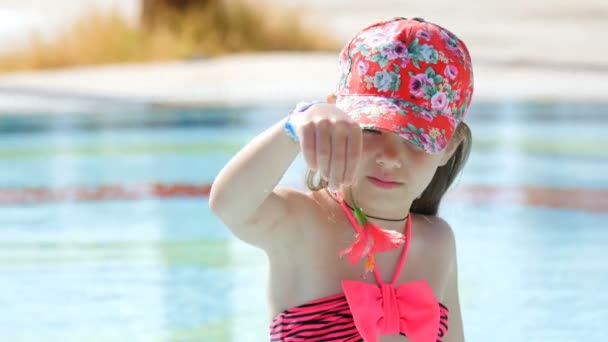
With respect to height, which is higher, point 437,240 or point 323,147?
point 323,147

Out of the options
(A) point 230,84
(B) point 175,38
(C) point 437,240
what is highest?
(C) point 437,240

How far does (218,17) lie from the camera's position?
1625 centimetres

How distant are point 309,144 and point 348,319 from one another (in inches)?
30.7

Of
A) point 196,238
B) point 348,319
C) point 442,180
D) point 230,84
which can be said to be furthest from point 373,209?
point 230,84

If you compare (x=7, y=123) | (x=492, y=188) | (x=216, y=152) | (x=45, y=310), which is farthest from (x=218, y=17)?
(x=45, y=310)

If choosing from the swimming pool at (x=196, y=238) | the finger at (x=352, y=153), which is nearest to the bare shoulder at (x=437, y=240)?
the finger at (x=352, y=153)

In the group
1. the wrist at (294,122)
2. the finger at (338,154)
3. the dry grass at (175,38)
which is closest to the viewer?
the finger at (338,154)

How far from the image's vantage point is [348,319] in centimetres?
261

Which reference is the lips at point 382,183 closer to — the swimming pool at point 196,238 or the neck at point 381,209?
the neck at point 381,209

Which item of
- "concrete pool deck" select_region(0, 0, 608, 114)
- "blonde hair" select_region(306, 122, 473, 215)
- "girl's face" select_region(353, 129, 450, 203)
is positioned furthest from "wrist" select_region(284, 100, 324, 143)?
"concrete pool deck" select_region(0, 0, 608, 114)

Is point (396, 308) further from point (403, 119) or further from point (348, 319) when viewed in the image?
point (403, 119)

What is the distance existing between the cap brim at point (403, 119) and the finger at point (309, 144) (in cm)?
51

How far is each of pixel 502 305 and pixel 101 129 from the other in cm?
642

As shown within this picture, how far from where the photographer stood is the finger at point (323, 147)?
74.5 inches
